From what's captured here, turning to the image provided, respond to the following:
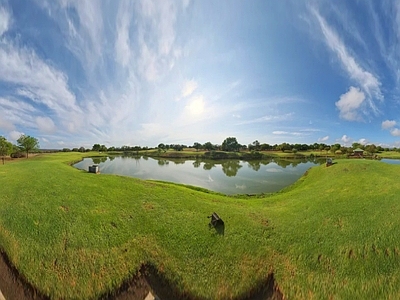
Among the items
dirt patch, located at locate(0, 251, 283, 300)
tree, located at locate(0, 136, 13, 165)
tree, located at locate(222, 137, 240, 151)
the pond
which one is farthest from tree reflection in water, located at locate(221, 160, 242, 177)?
tree, located at locate(222, 137, 240, 151)

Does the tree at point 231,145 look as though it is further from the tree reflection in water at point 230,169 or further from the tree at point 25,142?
the tree at point 25,142

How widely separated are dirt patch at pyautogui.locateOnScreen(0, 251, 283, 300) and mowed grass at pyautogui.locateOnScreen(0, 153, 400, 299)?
0.17 m

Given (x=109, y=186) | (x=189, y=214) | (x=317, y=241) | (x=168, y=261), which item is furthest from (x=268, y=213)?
(x=109, y=186)

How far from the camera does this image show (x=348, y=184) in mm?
14180

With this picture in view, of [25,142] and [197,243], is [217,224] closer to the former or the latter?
[197,243]

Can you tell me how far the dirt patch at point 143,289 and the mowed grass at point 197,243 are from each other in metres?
0.17

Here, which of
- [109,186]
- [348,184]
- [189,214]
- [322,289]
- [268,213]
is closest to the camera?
[322,289]

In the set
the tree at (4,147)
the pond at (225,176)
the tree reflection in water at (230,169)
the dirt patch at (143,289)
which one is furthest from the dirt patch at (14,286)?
the tree at (4,147)

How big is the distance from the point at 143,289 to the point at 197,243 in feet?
8.11

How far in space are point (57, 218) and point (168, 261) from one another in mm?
5716

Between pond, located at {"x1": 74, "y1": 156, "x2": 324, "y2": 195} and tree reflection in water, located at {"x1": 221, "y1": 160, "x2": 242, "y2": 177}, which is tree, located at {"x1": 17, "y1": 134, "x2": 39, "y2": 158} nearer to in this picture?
pond, located at {"x1": 74, "y1": 156, "x2": 324, "y2": 195}

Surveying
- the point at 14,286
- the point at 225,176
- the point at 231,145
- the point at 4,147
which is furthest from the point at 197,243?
the point at 231,145

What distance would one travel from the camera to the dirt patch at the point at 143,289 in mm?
6477

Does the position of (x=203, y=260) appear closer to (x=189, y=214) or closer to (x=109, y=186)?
(x=189, y=214)
